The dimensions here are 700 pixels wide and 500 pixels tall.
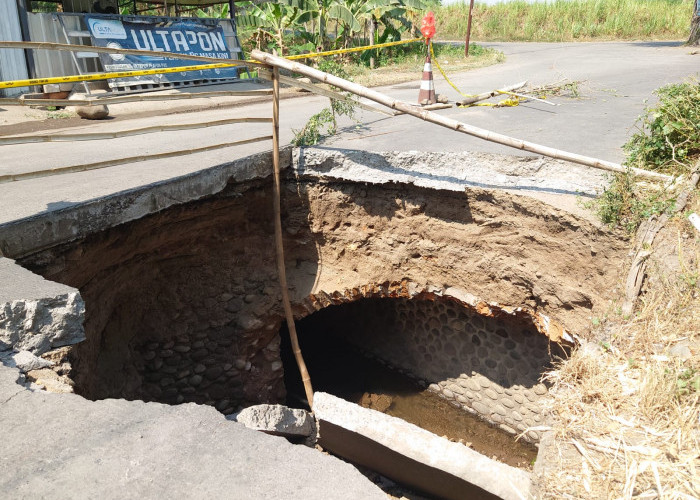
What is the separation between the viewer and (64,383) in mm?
2705

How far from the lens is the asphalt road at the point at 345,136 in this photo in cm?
448

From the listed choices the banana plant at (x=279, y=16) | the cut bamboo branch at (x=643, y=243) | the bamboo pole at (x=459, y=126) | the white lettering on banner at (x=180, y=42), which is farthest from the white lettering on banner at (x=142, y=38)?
the cut bamboo branch at (x=643, y=243)

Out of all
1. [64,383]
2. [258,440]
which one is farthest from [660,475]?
[64,383]

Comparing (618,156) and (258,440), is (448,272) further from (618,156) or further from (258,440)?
(258,440)

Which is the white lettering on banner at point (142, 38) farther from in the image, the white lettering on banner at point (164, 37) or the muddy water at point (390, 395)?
the muddy water at point (390, 395)

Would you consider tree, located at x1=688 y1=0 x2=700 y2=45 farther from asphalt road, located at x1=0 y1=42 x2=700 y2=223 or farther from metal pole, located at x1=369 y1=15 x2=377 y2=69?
metal pole, located at x1=369 y1=15 x2=377 y2=69

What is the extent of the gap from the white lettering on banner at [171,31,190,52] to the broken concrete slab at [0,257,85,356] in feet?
33.2

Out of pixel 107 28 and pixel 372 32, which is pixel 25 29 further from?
pixel 372 32

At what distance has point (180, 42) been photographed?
1210 centimetres

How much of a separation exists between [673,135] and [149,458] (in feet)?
16.6

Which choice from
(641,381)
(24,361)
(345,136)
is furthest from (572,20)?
(24,361)

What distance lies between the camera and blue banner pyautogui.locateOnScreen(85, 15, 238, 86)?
10.8m

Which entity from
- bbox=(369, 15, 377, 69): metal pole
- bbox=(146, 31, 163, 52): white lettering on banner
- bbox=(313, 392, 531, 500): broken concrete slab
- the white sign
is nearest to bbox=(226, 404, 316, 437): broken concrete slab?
bbox=(313, 392, 531, 500): broken concrete slab

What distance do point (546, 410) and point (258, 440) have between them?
5.71 feet
